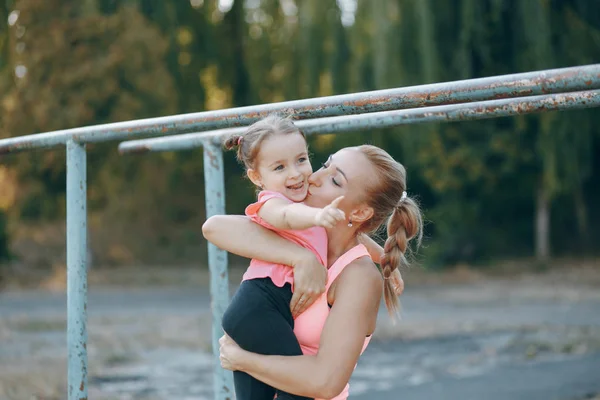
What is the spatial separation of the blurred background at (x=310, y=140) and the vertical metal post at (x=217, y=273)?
5.95 metres

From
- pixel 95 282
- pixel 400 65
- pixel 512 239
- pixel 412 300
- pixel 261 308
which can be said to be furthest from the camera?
pixel 512 239

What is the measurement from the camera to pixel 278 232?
176cm

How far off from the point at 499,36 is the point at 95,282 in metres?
6.57

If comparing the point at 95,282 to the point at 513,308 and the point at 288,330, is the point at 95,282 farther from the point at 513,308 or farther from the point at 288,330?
the point at 288,330

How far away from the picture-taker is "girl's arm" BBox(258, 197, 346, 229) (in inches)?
60.4

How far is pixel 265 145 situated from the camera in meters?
1.75

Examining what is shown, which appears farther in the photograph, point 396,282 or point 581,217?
point 581,217

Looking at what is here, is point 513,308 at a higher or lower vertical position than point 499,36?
lower

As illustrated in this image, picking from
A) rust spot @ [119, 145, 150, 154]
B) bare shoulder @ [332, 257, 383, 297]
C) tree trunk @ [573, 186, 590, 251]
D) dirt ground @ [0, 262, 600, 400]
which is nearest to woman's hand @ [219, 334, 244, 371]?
bare shoulder @ [332, 257, 383, 297]

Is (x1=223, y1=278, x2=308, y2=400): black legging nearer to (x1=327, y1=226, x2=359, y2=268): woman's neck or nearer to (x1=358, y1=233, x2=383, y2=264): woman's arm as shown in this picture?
(x1=327, y1=226, x2=359, y2=268): woman's neck

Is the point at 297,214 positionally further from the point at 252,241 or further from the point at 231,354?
the point at 231,354

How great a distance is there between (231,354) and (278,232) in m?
0.25

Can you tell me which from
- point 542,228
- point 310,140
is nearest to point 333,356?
point 310,140

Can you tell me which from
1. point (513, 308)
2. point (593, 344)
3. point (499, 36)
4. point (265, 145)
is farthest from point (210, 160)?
point (499, 36)
